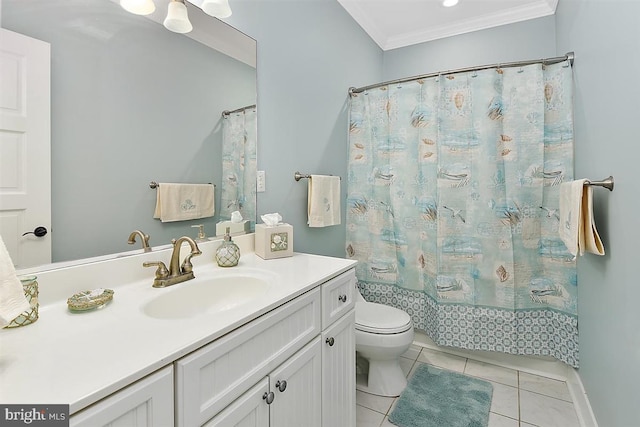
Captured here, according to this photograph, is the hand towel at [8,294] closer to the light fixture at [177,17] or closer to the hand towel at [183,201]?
the hand towel at [183,201]

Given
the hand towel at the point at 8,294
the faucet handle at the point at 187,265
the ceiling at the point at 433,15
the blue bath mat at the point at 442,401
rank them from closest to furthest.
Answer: the hand towel at the point at 8,294
the faucet handle at the point at 187,265
the blue bath mat at the point at 442,401
the ceiling at the point at 433,15

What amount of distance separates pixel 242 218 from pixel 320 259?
45 cm

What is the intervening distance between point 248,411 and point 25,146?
37.6 inches

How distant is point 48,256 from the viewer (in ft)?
3.02

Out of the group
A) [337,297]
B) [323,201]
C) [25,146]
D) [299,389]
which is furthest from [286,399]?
[323,201]

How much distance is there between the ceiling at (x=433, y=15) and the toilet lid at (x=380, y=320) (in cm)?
216

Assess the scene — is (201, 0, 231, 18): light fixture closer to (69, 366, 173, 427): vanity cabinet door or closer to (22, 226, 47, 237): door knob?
(22, 226, 47, 237): door knob

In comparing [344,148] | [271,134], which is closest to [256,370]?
[271,134]

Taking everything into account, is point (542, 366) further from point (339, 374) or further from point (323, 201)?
point (323, 201)

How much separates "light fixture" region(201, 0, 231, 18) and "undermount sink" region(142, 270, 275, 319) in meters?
1.07

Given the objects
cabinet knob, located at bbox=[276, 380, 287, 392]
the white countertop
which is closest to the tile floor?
cabinet knob, located at bbox=[276, 380, 287, 392]

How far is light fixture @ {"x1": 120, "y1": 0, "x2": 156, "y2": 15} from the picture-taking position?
107cm

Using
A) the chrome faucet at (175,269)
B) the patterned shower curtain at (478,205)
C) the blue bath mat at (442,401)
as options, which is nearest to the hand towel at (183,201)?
the chrome faucet at (175,269)

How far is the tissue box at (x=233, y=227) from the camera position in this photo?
1.43 metres
